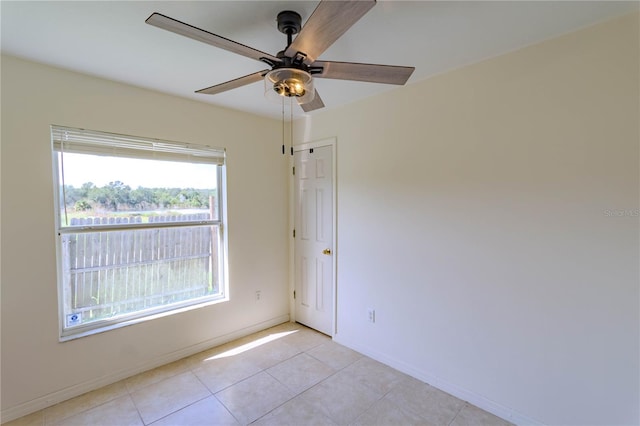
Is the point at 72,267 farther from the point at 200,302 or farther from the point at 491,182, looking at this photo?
the point at 491,182

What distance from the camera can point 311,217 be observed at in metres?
3.34

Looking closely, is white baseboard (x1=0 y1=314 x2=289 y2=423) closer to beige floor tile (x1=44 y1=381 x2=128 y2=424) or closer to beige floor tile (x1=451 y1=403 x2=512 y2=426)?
beige floor tile (x1=44 y1=381 x2=128 y2=424)

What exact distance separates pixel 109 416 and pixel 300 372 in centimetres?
137

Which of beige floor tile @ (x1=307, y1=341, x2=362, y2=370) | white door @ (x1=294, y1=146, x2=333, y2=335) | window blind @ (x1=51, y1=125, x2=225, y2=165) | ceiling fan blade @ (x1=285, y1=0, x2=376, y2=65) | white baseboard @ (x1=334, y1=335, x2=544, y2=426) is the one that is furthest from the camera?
white door @ (x1=294, y1=146, x2=333, y2=335)

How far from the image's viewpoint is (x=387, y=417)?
6.54 ft

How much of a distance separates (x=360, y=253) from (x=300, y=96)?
1689 millimetres

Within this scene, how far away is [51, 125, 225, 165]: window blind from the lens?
2.17 meters

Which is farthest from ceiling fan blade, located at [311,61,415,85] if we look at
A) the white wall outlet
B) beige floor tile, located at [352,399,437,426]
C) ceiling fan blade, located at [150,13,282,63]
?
beige floor tile, located at [352,399,437,426]

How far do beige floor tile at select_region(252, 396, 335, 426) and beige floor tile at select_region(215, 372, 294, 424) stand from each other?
0.18 feet

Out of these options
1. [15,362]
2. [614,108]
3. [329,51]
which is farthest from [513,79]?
[15,362]

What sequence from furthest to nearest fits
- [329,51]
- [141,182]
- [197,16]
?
[141,182], [329,51], [197,16]

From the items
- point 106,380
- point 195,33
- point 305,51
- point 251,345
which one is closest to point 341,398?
point 251,345

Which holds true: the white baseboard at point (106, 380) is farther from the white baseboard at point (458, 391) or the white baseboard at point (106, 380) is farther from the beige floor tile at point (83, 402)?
the white baseboard at point (458, 391)

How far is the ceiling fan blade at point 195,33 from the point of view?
3.40 feet
